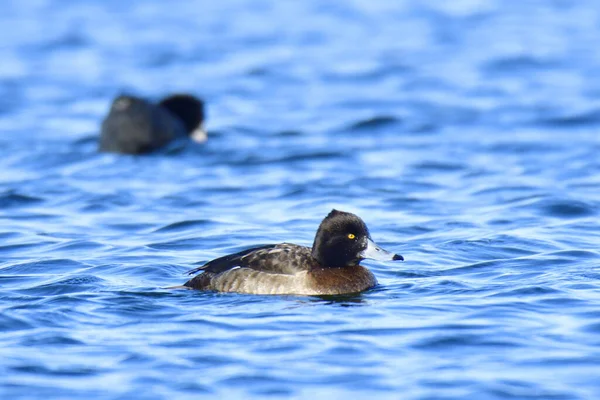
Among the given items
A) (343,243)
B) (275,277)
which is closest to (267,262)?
(275,277)

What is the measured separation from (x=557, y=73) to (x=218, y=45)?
31.1ft

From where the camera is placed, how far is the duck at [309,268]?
1034 cm

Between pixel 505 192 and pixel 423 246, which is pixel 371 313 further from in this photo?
pixel 505 192

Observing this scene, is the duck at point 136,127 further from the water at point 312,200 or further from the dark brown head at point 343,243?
the dark brown head at point 343,243

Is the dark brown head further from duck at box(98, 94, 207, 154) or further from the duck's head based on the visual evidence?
the duck's head

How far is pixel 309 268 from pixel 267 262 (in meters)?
0.40

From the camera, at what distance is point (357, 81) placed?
2614 centimetres

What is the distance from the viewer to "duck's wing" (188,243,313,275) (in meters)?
10.4

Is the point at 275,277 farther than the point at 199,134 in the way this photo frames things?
No

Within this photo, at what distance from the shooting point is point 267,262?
34.2 feet

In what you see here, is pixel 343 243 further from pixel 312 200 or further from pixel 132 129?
pixel 132 129

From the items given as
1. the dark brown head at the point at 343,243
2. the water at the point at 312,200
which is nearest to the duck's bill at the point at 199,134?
the water at the point at 312,200

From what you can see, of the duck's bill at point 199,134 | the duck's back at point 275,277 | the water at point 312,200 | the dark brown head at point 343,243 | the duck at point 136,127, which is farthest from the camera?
the duck's bill at point 199,134

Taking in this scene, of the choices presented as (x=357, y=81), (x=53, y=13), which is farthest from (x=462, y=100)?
(x=53, y=13)
